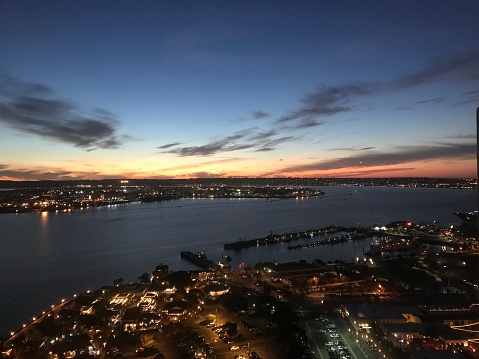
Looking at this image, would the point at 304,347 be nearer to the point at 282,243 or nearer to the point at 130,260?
the point at 130,260

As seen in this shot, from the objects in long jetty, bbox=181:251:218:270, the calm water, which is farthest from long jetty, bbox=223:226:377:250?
long jetty, bbox=181:251:218:270

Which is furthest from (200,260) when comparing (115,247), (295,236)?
(295,236)

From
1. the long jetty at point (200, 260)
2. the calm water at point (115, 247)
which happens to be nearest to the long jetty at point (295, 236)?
the calm water at point (115, 247)

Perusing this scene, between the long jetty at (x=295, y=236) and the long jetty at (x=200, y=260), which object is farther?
the long jetty at (x=295, y=236)

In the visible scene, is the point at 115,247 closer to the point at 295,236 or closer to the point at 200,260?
the point at 200,260

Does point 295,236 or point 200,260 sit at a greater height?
point 200,260

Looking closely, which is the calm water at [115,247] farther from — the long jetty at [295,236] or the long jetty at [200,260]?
the long jetty at [295,236]

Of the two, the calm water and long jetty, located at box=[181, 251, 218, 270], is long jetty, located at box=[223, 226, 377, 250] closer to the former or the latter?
the calm water

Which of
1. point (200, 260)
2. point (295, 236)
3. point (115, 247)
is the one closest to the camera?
point (200, 260)
